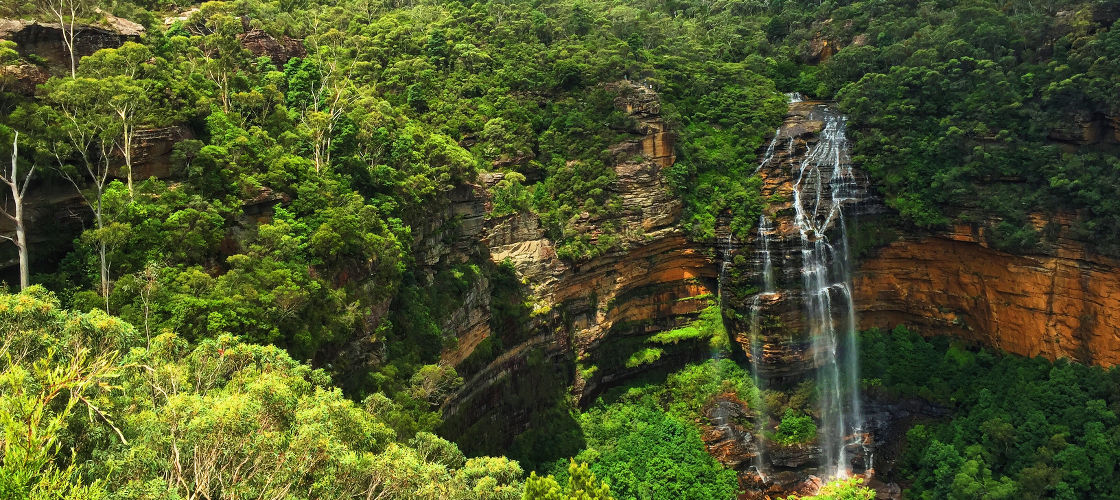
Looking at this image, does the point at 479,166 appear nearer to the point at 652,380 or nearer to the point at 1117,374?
the point at 652,380

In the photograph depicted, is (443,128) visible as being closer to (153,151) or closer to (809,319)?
(153,151)

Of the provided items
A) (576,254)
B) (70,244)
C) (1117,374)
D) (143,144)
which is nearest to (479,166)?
(576,254)

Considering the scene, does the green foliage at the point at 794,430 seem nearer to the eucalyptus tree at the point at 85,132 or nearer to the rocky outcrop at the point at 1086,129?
the rocky outcrop at the point at 1086,129

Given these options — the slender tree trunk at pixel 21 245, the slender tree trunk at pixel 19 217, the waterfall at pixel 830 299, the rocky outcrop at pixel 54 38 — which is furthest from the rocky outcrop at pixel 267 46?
the waterfall at pixel 830 299

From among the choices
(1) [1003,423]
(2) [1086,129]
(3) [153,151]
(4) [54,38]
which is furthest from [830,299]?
(4) [54,38]

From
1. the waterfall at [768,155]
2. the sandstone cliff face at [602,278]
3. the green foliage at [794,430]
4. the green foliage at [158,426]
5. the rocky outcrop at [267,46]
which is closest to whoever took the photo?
the green foliage at [158,426]

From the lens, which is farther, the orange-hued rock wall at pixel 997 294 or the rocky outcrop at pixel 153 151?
the orange-hued rock wall at pixel 997 294
